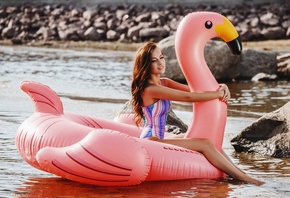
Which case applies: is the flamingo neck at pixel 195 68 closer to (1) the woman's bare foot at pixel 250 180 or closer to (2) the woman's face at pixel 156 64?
(2) the woman's face at pixel 156 64

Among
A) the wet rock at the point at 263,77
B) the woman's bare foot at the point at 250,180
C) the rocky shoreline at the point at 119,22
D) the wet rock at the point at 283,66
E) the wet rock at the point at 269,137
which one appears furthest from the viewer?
the rocky shoreline at the point at 119,22

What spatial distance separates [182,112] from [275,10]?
1593 centimetres

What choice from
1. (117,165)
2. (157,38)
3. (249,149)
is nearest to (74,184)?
(117,165)

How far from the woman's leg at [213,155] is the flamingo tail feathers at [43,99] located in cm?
100

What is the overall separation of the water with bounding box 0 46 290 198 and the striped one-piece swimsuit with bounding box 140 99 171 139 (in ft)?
1.62

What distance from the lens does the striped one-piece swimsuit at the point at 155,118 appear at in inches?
341

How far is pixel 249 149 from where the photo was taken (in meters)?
10.0

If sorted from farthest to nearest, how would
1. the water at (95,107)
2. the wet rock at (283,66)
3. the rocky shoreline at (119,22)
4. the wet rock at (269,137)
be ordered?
1. the rocky shoreline at (119,22)
2. the wet rock at (283,66)
3. the wet rock at (269,137)
4. the water at (95,107)

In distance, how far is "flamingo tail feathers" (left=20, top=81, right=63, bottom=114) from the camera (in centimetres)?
891

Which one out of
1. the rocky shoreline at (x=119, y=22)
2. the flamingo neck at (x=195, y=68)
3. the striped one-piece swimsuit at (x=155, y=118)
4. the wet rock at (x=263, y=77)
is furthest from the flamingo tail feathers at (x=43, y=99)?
the rocky shoreline at (x=119, y=22)

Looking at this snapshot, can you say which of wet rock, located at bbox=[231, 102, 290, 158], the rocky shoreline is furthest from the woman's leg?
the rocky shoreline

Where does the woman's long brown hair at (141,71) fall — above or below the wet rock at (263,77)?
above

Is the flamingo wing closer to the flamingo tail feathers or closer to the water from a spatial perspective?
the water

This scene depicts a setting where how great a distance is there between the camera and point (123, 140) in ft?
26.5
